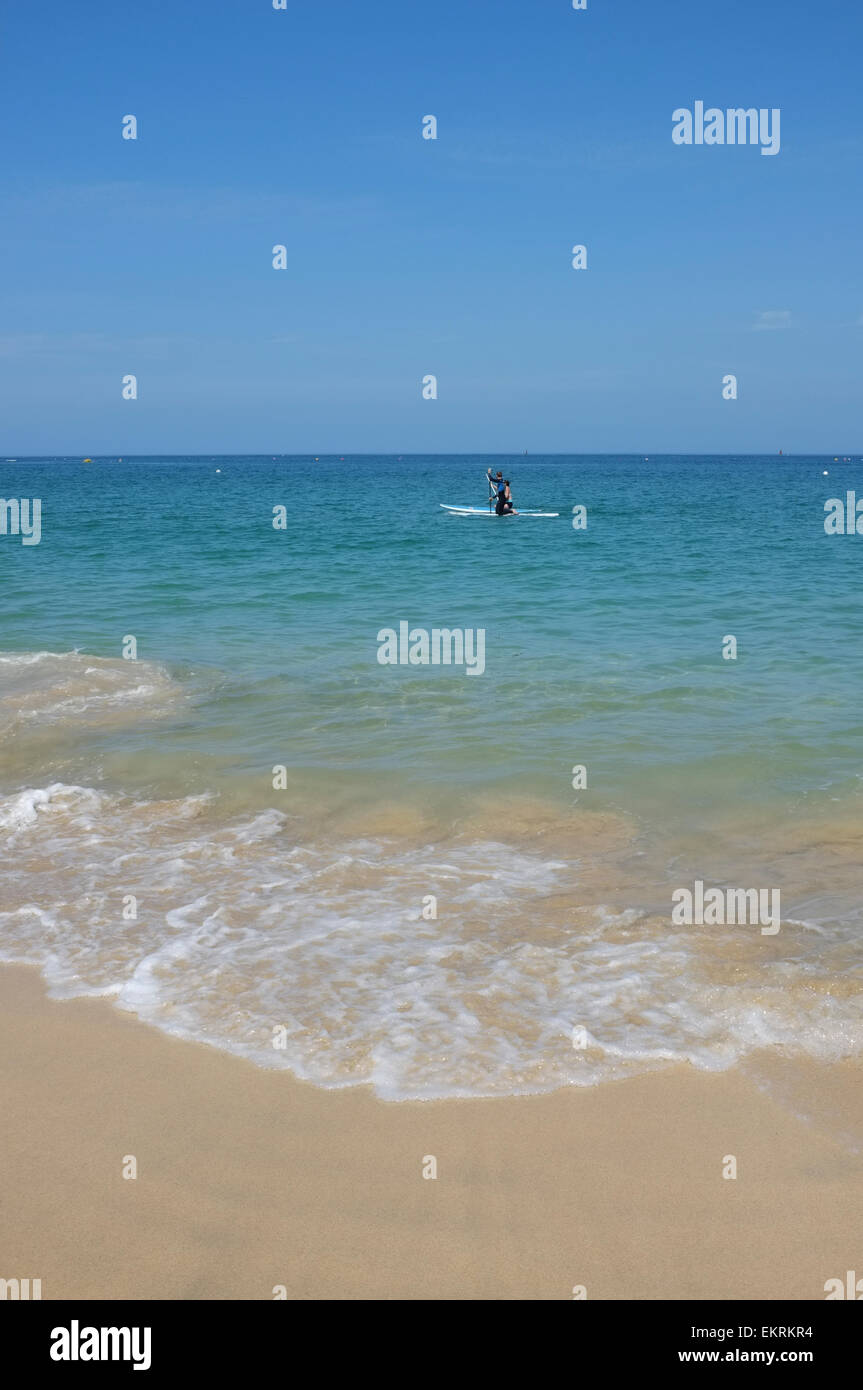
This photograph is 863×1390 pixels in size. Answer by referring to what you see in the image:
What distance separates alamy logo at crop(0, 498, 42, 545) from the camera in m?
31.4

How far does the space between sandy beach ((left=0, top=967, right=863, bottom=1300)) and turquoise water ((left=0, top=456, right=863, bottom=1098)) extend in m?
0.28

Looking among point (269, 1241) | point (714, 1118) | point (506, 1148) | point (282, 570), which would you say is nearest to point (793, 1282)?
point (714, 1118)

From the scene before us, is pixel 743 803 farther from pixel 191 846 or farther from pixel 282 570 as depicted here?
pixel 282 570

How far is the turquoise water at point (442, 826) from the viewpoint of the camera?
178 inches

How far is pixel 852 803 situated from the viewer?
7.31m

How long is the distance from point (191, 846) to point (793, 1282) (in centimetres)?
459

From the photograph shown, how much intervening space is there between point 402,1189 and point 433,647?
1010 cm

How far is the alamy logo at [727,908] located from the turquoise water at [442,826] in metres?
0.10

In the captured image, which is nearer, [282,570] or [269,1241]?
[269,1241]
